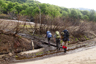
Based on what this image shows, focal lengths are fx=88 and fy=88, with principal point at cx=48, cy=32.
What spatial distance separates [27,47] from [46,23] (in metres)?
7.38

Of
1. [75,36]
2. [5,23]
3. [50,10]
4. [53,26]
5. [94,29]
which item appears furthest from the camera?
[50,10]

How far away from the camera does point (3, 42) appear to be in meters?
10.4

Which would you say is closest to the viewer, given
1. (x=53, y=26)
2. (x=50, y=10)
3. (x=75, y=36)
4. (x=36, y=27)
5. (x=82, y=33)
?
(x=36, y=27)

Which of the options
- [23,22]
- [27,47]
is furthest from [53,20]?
[27,47]

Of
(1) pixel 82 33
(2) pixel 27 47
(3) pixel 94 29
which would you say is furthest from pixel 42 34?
(3) pixel 94 29

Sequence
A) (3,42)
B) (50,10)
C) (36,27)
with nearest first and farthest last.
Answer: (3,42) < (36,27) < (50,10)

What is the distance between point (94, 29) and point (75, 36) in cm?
1045

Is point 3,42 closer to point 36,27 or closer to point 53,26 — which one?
point 36,27

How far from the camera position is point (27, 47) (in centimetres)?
1148

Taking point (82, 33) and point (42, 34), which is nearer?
point (42, 34)

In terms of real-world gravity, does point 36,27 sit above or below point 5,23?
below

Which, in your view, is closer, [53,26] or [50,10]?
[53,26]

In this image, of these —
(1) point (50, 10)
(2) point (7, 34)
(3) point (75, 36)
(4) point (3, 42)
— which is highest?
(1) point (50, 10)

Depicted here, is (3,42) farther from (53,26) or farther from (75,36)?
(75,36)
